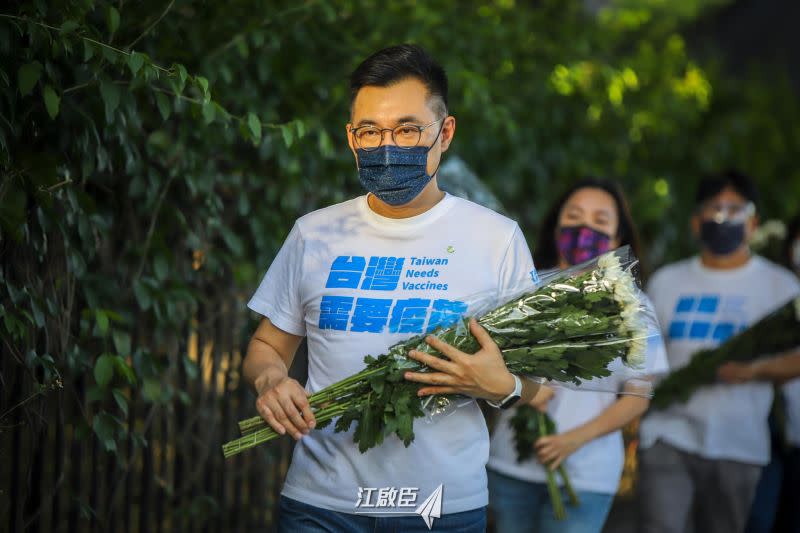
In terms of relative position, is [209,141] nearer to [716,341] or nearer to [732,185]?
[716,341]

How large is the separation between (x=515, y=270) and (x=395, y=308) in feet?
1.28

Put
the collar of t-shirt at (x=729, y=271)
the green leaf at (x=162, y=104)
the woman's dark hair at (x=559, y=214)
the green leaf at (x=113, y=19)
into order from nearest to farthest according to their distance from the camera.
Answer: the green leaf at (x=113, y=19) → the green leaf at (x=162, y=104) → the woman's dark hair at (x=559, y=214) → the collar of t-shirt at (x=729, y=271)

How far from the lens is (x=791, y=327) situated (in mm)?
5289

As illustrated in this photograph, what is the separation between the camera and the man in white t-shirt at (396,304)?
2.94 m

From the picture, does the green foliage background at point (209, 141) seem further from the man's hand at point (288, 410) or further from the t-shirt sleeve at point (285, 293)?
the man's hand at point (288, 410)

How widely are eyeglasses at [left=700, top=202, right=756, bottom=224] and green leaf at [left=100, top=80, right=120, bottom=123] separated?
337cm

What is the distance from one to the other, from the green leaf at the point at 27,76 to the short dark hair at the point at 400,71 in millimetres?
955

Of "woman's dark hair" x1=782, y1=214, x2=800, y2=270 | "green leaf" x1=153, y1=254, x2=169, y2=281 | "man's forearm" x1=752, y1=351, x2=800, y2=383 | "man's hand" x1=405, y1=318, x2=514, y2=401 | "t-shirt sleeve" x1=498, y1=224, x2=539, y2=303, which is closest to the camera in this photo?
"man's hand" x1=405, y1=318, x2=514, y2=401

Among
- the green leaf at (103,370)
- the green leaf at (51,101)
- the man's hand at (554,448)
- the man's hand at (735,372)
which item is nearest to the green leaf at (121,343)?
the green leaf at (103,370)

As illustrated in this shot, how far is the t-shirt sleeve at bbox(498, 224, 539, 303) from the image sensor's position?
3.04 m

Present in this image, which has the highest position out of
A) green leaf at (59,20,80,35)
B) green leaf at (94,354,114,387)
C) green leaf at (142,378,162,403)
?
green leaf at (59,20,80,35)

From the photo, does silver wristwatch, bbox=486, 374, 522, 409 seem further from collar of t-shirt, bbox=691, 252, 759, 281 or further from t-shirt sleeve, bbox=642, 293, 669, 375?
collar of t-shirt, bbox=691, 252, 759, 281

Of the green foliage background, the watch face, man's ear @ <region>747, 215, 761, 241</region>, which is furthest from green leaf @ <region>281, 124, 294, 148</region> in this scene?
man's ear @ <region>747, 215, 761, 241</region>

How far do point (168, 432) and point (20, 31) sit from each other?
2200 mm
